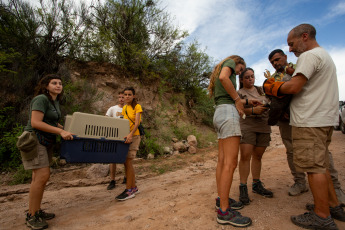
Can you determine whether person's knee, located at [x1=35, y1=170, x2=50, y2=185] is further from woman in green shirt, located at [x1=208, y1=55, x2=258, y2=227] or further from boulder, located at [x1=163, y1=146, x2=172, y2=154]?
boulder, located at [x1=163, y1=146, x2=172, y2=154]

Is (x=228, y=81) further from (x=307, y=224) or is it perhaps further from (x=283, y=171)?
(x=283, y=171)

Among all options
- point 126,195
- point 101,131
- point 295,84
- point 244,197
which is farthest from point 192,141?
point 295,84

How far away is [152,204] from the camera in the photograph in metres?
2.88

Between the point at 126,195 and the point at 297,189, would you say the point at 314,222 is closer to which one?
the point at 297,189

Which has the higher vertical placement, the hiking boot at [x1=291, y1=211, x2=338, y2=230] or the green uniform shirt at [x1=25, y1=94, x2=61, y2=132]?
the green uniform shirt at [x1=25, y1=94, x2=61, y2=132]

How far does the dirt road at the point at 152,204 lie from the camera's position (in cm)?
227

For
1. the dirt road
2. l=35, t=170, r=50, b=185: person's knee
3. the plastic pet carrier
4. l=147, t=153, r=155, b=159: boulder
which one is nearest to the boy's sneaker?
the dirt road

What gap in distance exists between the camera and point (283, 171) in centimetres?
400

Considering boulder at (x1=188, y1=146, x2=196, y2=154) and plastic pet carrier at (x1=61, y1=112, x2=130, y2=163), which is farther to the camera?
boulder at (x1=188, y1=146, x2=196, y2=154)

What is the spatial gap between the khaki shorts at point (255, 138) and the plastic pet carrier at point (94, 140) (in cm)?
169

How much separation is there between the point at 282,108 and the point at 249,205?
51.0 inches

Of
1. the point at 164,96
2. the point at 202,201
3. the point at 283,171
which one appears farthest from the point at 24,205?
the point at 164,96

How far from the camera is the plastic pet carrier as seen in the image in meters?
2.42

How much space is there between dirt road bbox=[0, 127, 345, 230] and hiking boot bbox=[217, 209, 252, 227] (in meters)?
0.06
